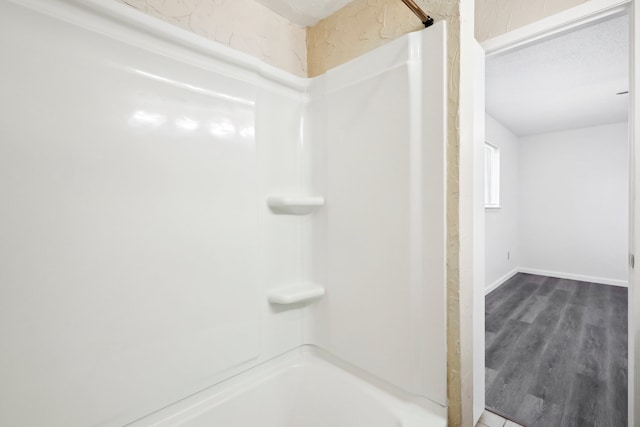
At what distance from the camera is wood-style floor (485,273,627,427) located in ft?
5.11

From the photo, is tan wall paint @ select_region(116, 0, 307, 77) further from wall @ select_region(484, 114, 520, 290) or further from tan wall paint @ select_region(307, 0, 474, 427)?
wall @ select_region(484, 114, 520, 290)

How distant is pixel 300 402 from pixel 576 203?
17.3 feet

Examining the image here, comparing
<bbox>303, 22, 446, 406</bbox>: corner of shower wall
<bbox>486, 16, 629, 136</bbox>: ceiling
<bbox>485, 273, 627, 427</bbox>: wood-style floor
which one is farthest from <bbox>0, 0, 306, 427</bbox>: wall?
<bbox>485, 273, 627, 427</bbox>: wood-style floor

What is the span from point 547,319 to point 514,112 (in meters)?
2.62

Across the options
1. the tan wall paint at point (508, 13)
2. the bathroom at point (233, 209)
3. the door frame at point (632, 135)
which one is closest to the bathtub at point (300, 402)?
the bathroom at point (233, 209)

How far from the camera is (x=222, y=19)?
121 cm

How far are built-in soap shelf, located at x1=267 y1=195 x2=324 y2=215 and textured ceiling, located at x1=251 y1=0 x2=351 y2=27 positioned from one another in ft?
3.31

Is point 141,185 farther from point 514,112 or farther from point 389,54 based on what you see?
point 514,112

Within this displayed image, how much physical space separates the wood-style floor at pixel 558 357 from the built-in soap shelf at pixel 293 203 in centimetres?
153

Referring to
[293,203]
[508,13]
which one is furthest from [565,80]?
[293,203]

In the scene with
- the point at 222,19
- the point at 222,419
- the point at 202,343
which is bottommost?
the point at 222,419

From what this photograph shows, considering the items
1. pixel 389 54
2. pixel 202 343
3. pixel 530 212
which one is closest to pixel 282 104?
pixel 389 54

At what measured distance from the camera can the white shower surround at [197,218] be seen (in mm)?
792

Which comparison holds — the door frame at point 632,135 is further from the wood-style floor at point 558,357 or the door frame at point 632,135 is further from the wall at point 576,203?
the wall at point 576,203
